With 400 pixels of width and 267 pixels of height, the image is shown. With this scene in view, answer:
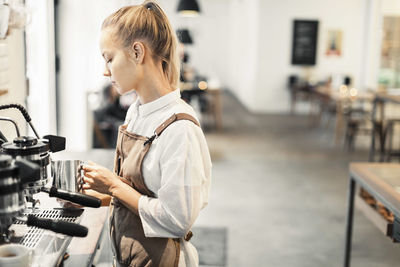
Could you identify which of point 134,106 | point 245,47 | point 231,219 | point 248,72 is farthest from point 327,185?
point 245,47

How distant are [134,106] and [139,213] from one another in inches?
13.6

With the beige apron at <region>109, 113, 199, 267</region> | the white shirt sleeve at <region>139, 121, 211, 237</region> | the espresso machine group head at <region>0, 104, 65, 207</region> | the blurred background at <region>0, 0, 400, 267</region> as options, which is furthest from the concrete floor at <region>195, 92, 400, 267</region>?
the espresso machine group head at <region>0, 104, 65, 207</region>

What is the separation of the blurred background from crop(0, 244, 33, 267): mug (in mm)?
727

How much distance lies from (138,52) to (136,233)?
0.50 meters

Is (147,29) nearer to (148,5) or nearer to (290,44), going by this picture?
(148,5)

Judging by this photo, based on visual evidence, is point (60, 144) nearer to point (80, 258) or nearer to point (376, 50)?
point (80, 258)

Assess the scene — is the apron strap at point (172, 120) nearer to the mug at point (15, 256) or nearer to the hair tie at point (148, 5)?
the hair tie at point (148, 5)

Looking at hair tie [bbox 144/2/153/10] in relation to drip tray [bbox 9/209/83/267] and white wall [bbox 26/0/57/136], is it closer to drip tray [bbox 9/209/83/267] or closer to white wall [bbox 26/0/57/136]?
drip tray [bbox 9/209/83/267]

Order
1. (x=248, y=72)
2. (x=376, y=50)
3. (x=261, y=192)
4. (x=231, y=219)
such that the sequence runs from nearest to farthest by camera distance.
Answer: (x=231, y=219)
(x=261, y=192)
(x=376, y=50)
(x=248, y=72)

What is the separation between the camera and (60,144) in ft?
4.49

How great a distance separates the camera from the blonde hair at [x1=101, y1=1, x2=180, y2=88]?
1189mm

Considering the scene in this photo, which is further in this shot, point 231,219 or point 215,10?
point 215,10

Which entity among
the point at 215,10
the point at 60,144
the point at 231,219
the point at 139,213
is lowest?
the point at 231,219

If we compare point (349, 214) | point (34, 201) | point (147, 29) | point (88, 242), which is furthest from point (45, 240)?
point (349, 214)
